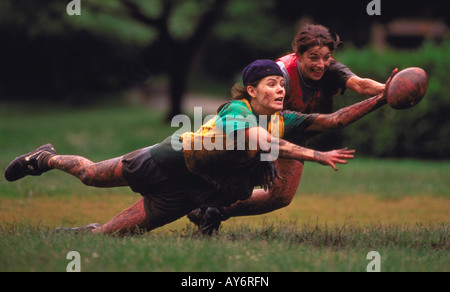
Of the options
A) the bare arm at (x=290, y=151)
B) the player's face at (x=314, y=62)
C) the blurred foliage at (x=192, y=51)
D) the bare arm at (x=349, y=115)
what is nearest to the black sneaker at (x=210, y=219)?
the bare arm at (x=290, y=151)

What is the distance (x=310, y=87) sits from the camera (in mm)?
6418

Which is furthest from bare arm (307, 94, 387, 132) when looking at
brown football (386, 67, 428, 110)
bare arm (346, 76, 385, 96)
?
bare arm (346, 76, 385, 96)

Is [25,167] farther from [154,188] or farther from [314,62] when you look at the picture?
[314,62]

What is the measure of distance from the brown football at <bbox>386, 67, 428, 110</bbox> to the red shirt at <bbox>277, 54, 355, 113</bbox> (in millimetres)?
864

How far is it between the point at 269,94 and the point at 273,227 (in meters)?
1.53

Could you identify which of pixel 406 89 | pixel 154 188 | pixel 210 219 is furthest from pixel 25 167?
pixel 406 89

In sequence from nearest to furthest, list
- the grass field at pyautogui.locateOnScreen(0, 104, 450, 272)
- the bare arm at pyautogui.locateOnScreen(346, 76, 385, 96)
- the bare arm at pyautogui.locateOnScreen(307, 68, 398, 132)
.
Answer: the grass field at pyautogui.locateOnScreen(0, 104, 450, 272)
the bare arm at pyautogui.locateOnScreen(307, 68, 398, 132)
the bare arm at pyautogui.locateOnScreen(346, 76, 385, 96)

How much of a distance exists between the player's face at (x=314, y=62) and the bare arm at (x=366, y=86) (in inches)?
12.0

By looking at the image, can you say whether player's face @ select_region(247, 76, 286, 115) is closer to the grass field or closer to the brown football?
the brown football

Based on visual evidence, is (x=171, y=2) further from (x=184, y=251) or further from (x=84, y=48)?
(x=184, y=251)

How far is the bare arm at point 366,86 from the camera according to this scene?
610cm

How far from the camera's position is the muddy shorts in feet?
19.2

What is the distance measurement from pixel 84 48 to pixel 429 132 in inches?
739

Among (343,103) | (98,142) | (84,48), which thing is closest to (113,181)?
(343,103)
